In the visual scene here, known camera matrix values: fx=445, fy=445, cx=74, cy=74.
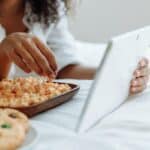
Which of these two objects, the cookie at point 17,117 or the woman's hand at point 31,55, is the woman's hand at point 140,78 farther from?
the cookie at point 17,117

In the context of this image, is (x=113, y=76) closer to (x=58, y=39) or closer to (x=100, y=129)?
(x=100, y=129)

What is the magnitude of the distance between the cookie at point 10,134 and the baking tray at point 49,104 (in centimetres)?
13

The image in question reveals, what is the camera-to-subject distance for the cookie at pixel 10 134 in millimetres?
579

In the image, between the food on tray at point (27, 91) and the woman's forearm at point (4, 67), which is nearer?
the food on tray at point (27, 91)

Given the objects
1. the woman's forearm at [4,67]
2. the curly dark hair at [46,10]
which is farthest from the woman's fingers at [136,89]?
the curly dark hair at [46,10]

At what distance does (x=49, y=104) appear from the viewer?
82cm

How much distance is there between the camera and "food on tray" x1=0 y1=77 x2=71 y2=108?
31.5 inches

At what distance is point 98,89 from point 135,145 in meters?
0.10

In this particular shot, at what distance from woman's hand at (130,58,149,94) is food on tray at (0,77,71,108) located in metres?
0.14

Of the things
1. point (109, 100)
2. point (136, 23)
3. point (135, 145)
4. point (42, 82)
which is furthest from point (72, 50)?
point (136, 23)

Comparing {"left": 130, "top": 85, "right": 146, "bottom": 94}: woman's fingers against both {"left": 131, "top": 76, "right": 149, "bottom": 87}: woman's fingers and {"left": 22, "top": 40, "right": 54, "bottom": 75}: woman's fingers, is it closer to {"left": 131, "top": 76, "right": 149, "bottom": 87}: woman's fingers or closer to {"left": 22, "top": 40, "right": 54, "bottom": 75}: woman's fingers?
{"left": 131, "top": 76, "right": 149, "bottom": 87}: woman's fingers

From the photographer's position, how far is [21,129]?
63 cm

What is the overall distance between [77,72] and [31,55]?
1.56 feet

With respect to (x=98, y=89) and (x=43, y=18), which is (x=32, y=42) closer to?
(x=98, y=89)
